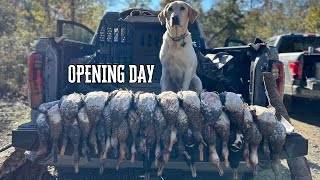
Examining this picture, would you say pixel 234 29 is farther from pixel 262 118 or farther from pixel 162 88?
pixel 262 118

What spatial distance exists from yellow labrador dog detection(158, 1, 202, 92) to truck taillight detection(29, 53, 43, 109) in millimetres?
1485

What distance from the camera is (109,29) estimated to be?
4.82 meters

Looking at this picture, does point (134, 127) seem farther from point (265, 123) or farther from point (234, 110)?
point (265, 123)

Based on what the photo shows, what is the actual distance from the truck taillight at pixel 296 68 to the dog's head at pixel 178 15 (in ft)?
10.0

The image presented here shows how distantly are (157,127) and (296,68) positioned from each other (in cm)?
495

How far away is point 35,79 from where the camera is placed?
115 inches

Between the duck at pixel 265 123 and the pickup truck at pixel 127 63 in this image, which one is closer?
the duck at pixel 265 123

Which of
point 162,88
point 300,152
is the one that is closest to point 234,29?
point 162,88

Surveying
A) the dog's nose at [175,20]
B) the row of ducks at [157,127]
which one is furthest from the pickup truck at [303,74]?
the row of ducks at [157,127]

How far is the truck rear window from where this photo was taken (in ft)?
27.4

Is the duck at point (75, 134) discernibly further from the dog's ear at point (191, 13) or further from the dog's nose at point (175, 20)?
the dog's ear at point (191, 13)

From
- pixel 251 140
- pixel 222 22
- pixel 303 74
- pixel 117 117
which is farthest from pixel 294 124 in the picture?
pixel 222 22

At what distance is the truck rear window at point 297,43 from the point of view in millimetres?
8352

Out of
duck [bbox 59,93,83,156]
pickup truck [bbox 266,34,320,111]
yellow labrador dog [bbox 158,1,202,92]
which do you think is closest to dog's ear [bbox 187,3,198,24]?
yellow labrador dog [bbox 158,1,202,92]
